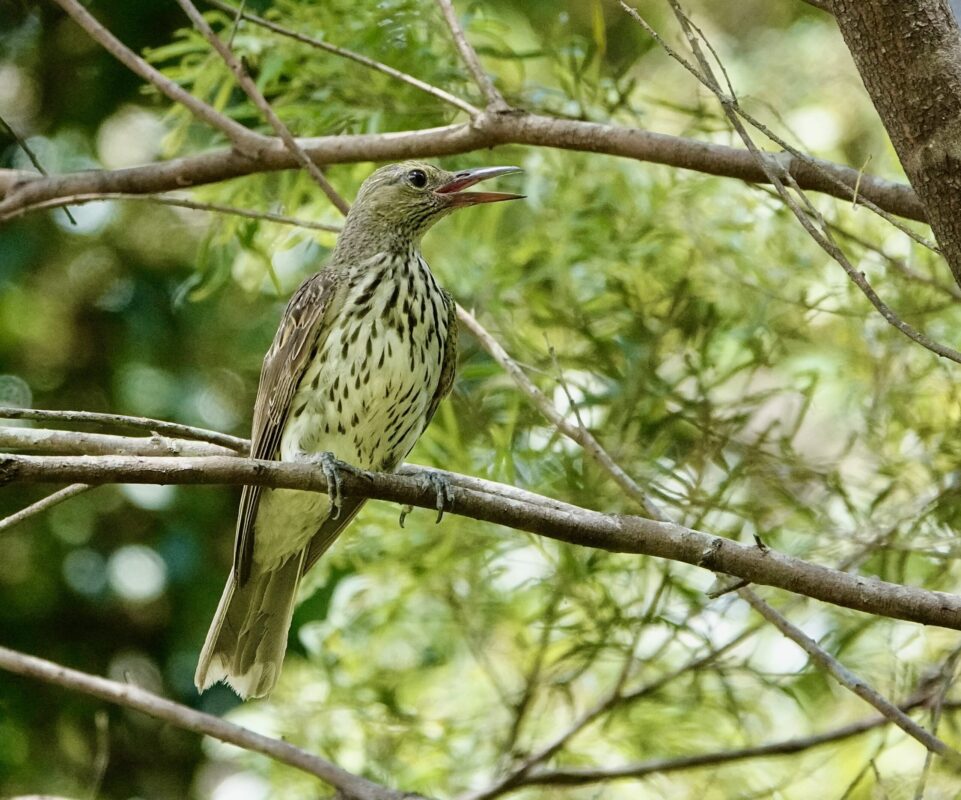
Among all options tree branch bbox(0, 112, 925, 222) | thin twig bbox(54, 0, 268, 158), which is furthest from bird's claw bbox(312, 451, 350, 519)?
thin twig bbox(54, 0, 268, 158)

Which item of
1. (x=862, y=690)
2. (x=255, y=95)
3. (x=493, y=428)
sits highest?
(x=255, y=95)

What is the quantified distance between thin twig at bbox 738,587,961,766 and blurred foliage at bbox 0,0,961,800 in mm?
789

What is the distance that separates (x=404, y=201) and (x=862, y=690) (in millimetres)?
2208

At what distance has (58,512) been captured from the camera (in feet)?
17.7

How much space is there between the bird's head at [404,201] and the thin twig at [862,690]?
1.70 metres

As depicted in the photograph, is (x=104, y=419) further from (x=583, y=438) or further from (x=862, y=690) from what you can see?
(x=862, y=690)

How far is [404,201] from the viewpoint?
14.2ft

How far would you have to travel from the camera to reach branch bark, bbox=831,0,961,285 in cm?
226

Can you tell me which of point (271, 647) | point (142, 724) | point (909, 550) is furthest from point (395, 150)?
point (142, 724)

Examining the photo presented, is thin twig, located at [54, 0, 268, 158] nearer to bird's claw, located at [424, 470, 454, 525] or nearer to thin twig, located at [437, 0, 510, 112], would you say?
thin twig, located at [437, 0, 510, 112]

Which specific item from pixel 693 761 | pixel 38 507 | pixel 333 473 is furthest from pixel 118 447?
pixel 693 761

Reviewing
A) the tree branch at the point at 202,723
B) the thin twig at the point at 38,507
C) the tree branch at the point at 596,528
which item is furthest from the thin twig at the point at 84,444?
the tree branch at the point at 202,723

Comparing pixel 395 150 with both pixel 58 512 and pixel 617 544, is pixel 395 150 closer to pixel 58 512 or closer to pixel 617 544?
pixel 617 544

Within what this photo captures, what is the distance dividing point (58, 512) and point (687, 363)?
2620 millimetres
